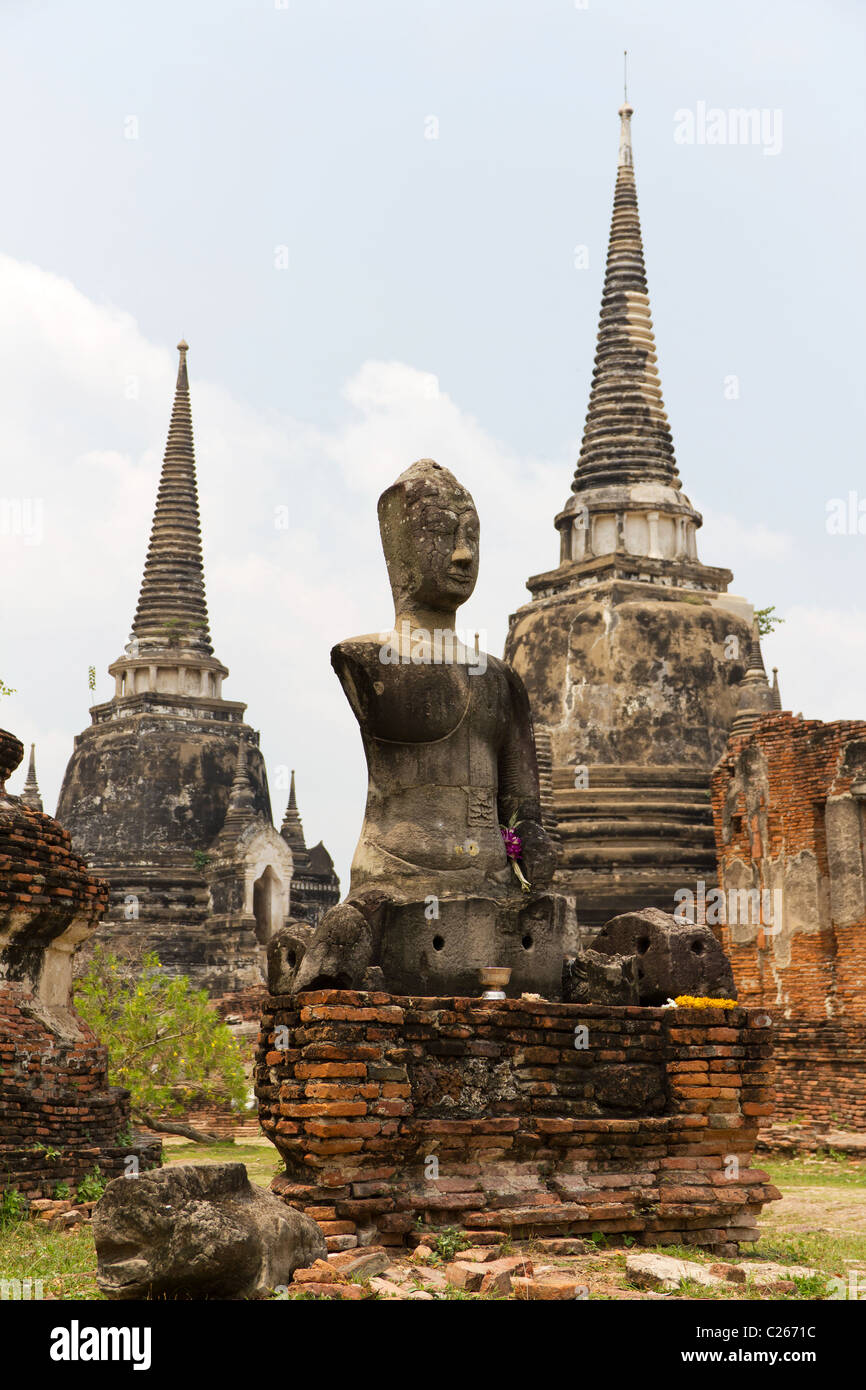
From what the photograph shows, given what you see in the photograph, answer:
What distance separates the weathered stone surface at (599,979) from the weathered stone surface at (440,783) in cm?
11

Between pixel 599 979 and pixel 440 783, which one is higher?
pixel 440 783

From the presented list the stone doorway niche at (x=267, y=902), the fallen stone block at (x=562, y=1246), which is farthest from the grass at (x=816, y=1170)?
the stone doorway niche at (x=267, y=902)

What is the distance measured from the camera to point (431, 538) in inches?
348

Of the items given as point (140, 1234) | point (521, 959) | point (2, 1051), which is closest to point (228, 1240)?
point (140, 1234)

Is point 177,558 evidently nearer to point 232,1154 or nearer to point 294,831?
point 294,831

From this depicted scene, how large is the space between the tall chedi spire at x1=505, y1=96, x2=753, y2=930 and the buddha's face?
16373 millimetres

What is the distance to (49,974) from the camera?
36.6 feet

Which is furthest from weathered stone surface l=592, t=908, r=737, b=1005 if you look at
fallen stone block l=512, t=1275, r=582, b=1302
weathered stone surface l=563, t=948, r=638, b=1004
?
fallen stone block l=512, t=1275, r=582, b=1302

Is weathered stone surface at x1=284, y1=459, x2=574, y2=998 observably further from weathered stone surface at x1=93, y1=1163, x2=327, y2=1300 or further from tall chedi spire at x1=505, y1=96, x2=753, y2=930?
tall chedi spire at x1=505, y1=96, x2=753, y2=930

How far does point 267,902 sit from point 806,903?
50.3ft

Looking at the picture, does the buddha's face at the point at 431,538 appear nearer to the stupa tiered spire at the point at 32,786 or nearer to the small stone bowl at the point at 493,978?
the small stone bowl at the point at 493,978

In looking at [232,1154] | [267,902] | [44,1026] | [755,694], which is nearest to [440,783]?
[44,1026]

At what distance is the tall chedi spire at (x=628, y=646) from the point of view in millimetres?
25734

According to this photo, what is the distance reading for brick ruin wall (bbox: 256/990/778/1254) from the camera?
734cm
